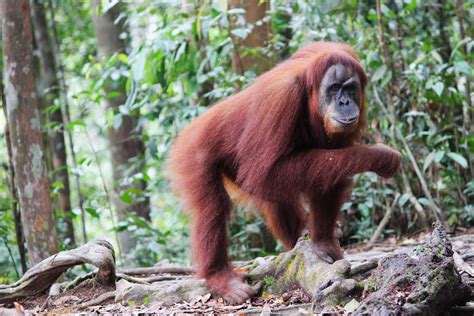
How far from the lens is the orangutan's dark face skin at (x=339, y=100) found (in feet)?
11.6

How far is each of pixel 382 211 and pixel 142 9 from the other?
2.95 m

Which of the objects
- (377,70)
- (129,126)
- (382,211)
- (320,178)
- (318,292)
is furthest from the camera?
(129,126)

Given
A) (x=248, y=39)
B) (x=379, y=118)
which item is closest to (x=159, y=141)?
(x=248, y=39)

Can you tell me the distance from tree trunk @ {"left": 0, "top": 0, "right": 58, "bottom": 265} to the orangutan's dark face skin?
214 centimetres

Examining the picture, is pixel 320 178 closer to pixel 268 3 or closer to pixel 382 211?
pixel 382 211

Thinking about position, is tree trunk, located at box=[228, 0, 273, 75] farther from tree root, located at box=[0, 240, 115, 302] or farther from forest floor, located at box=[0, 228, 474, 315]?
tree root, located at box=[0, 240, 115, 302]

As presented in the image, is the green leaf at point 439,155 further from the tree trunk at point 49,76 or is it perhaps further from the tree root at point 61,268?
the tree trunk at point 49,76

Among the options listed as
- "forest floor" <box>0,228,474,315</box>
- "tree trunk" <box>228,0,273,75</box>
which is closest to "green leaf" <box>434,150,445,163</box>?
"forest floor" <box>0,228,474,315</box>

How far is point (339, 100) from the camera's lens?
140 inches

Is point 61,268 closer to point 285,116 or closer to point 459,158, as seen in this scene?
point 285,116

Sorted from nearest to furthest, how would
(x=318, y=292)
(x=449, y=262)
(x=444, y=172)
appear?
1. (x=449, y=262)
2. (x=318, y=292)
3. (x=444, y=172)

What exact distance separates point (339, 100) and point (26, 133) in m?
2.29

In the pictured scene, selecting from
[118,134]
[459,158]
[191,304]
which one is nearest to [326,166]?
[191,304]

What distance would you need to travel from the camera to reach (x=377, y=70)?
5207 millimetres
